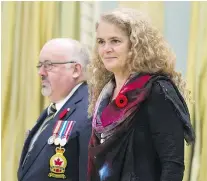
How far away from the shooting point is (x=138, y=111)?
1668 millimetres

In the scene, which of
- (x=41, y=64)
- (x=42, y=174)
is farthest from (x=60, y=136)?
(x=41, y=64)

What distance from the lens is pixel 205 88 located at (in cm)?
270

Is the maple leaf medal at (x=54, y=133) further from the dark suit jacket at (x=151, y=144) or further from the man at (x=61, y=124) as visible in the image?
the dark suit jacket at (x=151, y=144)

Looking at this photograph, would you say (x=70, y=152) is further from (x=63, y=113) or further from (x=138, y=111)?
(x=138, y=111)

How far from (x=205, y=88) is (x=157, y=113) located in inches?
45.1

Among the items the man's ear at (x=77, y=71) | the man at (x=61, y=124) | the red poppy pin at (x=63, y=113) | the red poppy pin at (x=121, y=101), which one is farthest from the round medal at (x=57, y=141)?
the red poppy pin at (x=121, y=101)

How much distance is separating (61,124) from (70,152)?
0.51ft

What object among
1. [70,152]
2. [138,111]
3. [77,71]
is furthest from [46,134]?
[138,111]

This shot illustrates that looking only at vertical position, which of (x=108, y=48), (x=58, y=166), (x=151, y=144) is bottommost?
(x=58, y=166)

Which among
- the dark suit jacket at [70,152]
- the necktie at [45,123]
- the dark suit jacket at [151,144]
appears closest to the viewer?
the dark suit jacket at [151,144]

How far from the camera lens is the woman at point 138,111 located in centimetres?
163

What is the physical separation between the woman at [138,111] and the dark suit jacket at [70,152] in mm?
422

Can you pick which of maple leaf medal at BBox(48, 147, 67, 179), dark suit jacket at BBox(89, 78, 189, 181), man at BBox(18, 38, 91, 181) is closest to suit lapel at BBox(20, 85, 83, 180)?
man at BBox(18, 38, 91, 181)

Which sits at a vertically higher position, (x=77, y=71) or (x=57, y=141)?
(x=77, y=71)
